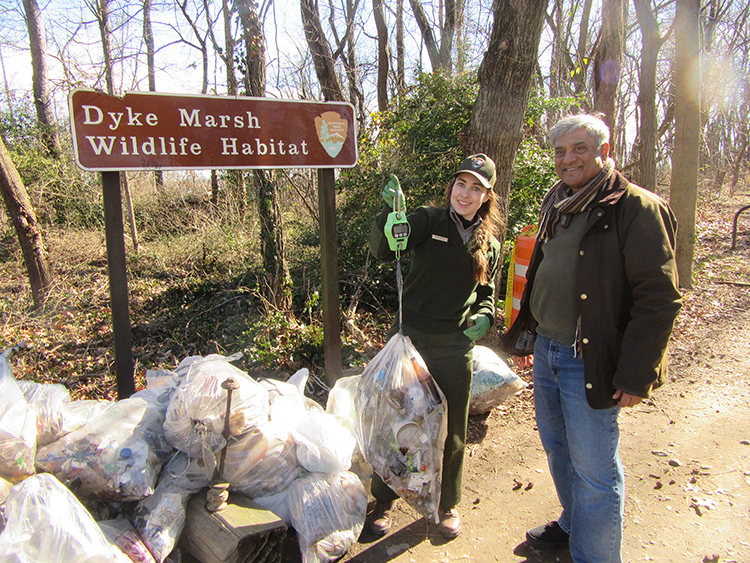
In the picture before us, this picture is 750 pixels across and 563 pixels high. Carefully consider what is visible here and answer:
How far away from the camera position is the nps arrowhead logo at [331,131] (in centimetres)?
331

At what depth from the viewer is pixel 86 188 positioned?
876 cm

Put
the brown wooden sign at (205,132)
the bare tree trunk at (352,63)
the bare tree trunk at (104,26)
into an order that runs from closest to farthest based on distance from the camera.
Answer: the brown wooden sign at (205,132), the bare tree trunk at (104,26), the bare tree trunk at (352,63)

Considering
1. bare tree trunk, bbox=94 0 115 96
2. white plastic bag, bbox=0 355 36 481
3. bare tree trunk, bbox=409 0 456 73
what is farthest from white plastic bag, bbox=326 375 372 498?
bare tree trunk, bbox=409 0 456 73

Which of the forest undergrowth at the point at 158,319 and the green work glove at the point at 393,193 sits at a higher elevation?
the green work glove at the point at 393,193

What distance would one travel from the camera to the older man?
1781mm

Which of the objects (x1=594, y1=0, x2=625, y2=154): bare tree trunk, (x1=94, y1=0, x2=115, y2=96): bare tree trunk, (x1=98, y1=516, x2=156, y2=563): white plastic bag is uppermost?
(x1=94, y1=0, x2=115, y2=96): bare tree trunk

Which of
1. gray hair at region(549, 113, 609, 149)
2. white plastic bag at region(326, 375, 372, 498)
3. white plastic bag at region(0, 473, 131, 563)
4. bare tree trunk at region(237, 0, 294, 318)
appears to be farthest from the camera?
bare tree trunk at region(237, 0, 294, 318)

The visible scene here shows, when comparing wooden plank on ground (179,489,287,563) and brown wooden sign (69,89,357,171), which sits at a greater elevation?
brown wooden sign (69,89,357,171)

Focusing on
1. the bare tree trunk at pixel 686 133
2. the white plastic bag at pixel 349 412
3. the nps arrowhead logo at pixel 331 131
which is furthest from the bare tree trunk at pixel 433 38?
the white plastic bag at pixel 349 412

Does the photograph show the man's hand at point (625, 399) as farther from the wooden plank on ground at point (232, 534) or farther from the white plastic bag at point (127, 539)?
the white plastic bag at point (127, 539)

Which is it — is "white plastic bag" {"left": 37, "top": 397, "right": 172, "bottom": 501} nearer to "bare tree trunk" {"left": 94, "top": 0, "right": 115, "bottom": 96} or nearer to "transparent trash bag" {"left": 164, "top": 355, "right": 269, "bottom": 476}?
"transparent trash bag" {"left": 164, "top": 355, "right": 269, "bottom": 476}

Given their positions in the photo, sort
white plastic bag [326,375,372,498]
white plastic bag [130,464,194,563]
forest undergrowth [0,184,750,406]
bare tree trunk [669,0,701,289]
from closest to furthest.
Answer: white plastic bag [130,464,194,563] → white plastic bag [326,375,372,498] → forest undergrowth [0,184,750,406] → bare tree trunk [669,0,701,289]

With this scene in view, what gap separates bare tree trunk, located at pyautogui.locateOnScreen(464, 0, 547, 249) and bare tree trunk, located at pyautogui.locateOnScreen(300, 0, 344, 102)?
6.26 meters

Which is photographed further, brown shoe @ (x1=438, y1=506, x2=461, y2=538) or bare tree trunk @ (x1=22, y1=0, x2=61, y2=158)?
bare tree trunk @ (x1=22, y1=0, x2=61, y2=158)
